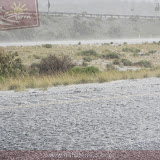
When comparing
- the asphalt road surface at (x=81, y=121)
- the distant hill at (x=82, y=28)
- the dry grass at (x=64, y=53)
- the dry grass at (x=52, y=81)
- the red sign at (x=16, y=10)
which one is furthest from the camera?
the distant hill at (x=82, y=28)

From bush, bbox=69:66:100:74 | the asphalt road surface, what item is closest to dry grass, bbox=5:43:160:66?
bush, bbox=69:66:100:74

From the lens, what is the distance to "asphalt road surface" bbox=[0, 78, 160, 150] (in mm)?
3916

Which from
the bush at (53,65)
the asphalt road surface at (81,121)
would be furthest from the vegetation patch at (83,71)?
the asphalt road surface at (81,121)

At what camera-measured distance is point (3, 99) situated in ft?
23.8

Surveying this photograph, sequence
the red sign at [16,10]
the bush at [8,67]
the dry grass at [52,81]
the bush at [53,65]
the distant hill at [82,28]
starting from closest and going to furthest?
the dry grass at [52,81] < the bush at [8,67] < the bush at [53,65] < the red sign at [16,10] < the distant hill at [82,28]

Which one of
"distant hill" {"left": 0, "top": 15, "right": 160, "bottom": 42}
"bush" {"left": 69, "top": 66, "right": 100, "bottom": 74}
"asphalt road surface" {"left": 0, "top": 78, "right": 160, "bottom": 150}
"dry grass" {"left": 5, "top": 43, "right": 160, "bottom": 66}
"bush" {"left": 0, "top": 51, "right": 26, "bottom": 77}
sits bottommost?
"distant hill" {"left": 0, "top": 15, "right": 160, "bottom": 42}

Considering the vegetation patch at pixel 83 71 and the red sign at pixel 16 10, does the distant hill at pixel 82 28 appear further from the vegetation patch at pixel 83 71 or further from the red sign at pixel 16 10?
the vegetation patch at pixel 83 71

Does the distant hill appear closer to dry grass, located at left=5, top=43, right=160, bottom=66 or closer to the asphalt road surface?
dry grass, located at left=5, top=43, right=160, bottom=66

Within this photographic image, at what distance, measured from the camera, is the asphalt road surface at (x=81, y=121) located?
3916mm

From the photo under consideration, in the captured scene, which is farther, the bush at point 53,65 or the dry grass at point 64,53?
the dry grass at point 64,53

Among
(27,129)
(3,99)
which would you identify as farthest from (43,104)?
(27,129)

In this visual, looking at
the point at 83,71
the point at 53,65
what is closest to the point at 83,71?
the point at 83,71

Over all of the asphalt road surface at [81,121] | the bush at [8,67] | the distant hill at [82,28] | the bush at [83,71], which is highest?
the asphalt road surface at [81,121]

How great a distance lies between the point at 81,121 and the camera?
5.12 metres
